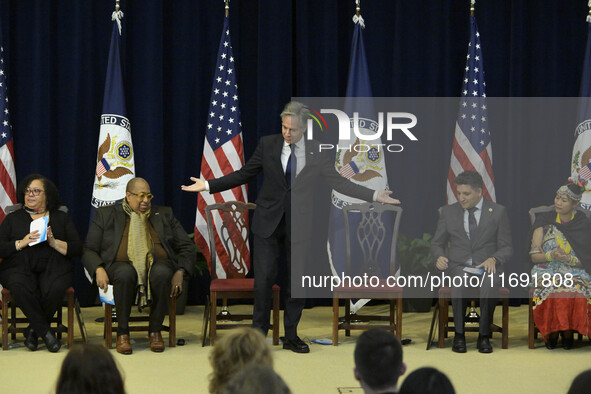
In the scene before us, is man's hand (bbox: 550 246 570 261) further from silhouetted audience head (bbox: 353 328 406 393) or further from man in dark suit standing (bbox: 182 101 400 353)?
silhouetted audience head (bbox: 353 328 406 393)

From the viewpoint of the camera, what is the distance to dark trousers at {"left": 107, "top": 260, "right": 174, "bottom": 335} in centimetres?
546

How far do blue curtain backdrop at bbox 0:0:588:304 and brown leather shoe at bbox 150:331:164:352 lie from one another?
1.87 metres

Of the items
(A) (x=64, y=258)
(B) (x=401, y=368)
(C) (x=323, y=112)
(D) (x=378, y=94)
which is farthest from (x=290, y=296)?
(B) (x=401, y=368)

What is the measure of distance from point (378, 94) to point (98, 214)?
9.48ft

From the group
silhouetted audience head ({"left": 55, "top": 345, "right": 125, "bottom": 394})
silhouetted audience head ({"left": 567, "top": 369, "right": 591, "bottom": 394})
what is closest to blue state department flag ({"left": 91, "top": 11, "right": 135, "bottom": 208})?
silhouetted audience head ({"left": 55, "top": 345, "right": 125, "bottom": 394})

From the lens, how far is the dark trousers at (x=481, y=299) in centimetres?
563

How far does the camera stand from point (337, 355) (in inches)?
216

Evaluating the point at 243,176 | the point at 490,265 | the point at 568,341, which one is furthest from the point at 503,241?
the point at 243,176

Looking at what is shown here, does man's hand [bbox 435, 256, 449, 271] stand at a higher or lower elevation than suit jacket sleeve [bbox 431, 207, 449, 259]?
lower

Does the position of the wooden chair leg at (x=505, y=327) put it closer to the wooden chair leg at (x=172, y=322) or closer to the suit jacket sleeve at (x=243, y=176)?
the suit jacket sleeve at (x=243, y=176)

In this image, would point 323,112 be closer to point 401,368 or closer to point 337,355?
point 337,355

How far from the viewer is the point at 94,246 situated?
223 inches

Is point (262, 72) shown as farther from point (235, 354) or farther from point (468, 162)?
point (235, 354)

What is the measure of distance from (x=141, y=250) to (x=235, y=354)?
10.4ft
